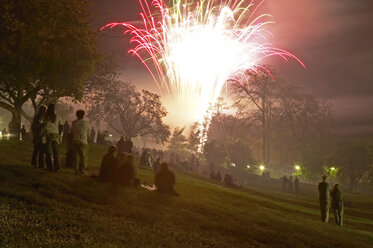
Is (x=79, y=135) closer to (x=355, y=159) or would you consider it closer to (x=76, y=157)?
(x=76, y=157)

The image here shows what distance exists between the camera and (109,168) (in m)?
10.7

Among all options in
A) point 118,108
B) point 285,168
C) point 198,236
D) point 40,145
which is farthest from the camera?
point 285,168

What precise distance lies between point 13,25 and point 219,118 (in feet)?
201

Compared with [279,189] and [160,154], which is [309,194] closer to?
[279,189]

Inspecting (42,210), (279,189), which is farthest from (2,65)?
(279,189)

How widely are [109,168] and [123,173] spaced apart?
2.07 ft

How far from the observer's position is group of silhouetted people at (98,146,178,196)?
10680mm

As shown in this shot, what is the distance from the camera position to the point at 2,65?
75.8 ft

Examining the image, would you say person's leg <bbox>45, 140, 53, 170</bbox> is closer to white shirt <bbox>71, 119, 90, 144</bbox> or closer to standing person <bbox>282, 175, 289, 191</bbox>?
white shirt <bbox>71, 119, 90, 144</bbox>

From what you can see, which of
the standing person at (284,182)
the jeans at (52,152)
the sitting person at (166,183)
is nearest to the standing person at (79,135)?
the jeans at (52,152)

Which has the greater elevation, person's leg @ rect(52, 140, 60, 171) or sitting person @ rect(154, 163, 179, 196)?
person's leg @ rect(52, 140, 60, 171)

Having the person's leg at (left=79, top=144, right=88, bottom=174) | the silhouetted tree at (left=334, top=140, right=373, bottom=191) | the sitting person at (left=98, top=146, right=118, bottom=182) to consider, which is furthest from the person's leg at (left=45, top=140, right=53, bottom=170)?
the silhouetted tree at (left=334, top=140, right=373, bottom=191)

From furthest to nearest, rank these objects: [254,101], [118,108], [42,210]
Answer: [254,101], [118,108], [42,210]

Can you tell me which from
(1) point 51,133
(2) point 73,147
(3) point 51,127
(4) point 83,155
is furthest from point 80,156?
(3) point 51,127
